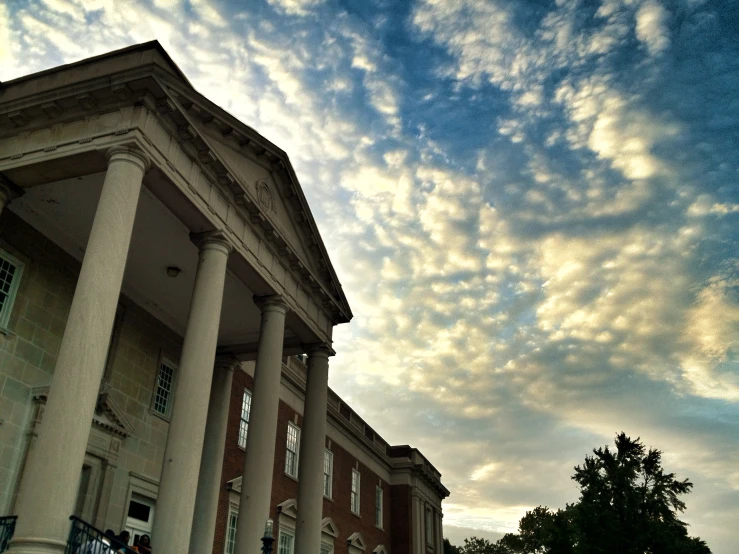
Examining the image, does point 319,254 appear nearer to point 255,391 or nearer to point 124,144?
point 255,391

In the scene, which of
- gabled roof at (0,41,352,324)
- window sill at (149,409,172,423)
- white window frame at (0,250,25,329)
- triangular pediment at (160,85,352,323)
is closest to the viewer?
gabled roof at (0,41,352,324)

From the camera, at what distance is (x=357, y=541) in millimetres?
36531

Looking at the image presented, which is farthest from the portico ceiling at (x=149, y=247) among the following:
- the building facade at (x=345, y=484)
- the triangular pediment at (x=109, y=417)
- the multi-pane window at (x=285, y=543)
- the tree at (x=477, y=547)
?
the tree at (x=477, y=547)

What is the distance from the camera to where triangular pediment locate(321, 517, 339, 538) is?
105ft

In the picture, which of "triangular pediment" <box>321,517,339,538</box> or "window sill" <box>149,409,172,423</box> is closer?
"window sill" <box>149,409,172,423</box>

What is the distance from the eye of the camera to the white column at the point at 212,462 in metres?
20.5

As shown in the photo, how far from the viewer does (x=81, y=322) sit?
11.3 meters

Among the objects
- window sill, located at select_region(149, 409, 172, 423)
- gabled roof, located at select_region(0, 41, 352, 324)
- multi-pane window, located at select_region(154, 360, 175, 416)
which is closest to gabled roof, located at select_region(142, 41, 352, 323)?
gabled roof, located at select_region(0, 41, 352, 324)

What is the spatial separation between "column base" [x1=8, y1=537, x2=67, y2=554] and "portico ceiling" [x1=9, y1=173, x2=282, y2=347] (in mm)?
8444

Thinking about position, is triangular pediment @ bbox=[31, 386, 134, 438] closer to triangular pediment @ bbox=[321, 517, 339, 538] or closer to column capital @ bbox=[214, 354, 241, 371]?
column capital @ bbox=[214, 354, 241, 371]

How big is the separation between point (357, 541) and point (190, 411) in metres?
26.1

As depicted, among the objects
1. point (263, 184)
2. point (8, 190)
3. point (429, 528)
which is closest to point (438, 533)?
→ point (429, 528)

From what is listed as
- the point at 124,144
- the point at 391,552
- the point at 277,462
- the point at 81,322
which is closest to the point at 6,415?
the point at 81,322

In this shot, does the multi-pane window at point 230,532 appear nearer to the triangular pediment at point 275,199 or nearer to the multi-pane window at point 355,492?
the triangular pediment at point 275,199
